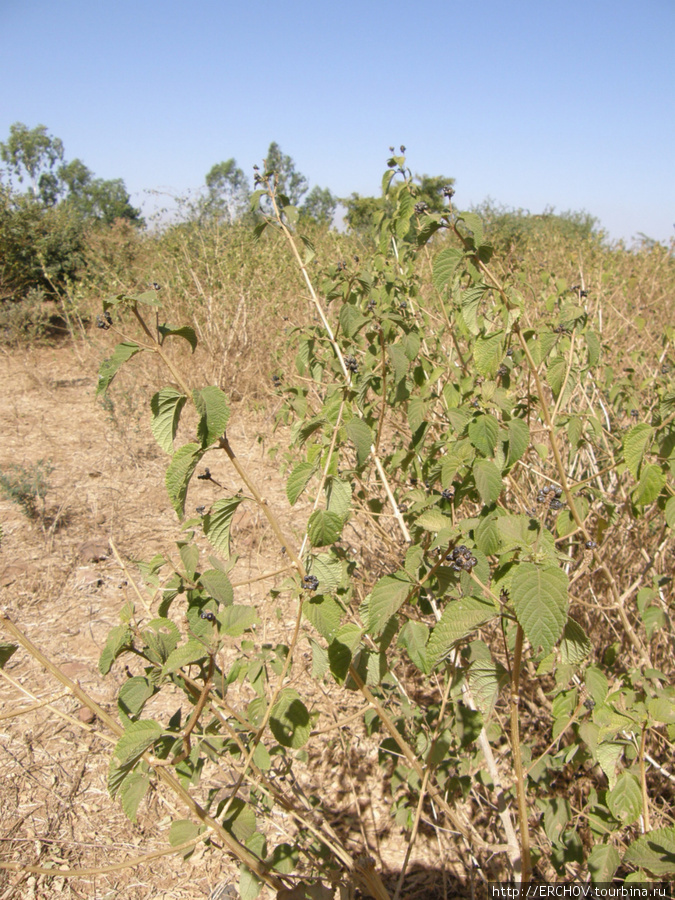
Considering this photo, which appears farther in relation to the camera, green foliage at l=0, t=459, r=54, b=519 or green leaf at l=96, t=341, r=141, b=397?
green foliage at l=0, t=459, r=54, b=519

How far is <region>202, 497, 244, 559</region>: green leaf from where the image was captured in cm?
92

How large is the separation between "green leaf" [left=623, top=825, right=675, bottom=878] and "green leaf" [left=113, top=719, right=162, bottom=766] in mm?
714

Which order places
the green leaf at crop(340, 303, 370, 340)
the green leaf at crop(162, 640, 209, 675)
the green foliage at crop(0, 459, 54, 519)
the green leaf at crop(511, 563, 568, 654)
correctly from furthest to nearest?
the green foliage at crop(0, 459, 54, 519) → the green leaf at crop(340, 303, 370, 340) → the green leaf at crop(162, 640, 209, 675) → the green leaf at crop(511, 563, 568, 654)

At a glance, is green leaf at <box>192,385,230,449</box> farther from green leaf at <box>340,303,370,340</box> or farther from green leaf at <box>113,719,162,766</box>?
green leaf at <box>340,303,370,340</box>

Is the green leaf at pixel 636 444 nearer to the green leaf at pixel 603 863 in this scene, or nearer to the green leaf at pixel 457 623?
the green leaf at pixel 457 623

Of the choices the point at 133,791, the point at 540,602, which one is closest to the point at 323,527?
the point at 540,602

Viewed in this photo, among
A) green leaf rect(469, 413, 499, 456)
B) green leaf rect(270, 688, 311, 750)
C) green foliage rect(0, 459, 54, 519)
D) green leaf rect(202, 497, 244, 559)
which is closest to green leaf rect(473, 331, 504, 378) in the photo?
green leaf rect(469, 413, 499, 456)

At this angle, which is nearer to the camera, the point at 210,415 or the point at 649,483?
the point at 210,415

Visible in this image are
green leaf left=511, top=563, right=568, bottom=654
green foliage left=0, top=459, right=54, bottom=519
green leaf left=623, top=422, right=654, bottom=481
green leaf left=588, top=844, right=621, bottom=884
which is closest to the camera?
green leaf left=511, top=563, right=568, bottom=654

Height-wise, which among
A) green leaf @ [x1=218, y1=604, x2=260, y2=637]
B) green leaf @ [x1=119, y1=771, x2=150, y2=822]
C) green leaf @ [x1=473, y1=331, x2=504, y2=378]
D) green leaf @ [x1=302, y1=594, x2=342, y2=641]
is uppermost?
green leaf @ [x1=473, y1=331, x2=504, y2=378]

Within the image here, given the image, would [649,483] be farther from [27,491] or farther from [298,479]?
[27,491]

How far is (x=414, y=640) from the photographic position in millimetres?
954

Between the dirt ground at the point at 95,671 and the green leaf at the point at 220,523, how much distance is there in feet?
1.00

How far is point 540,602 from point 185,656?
0.54m
